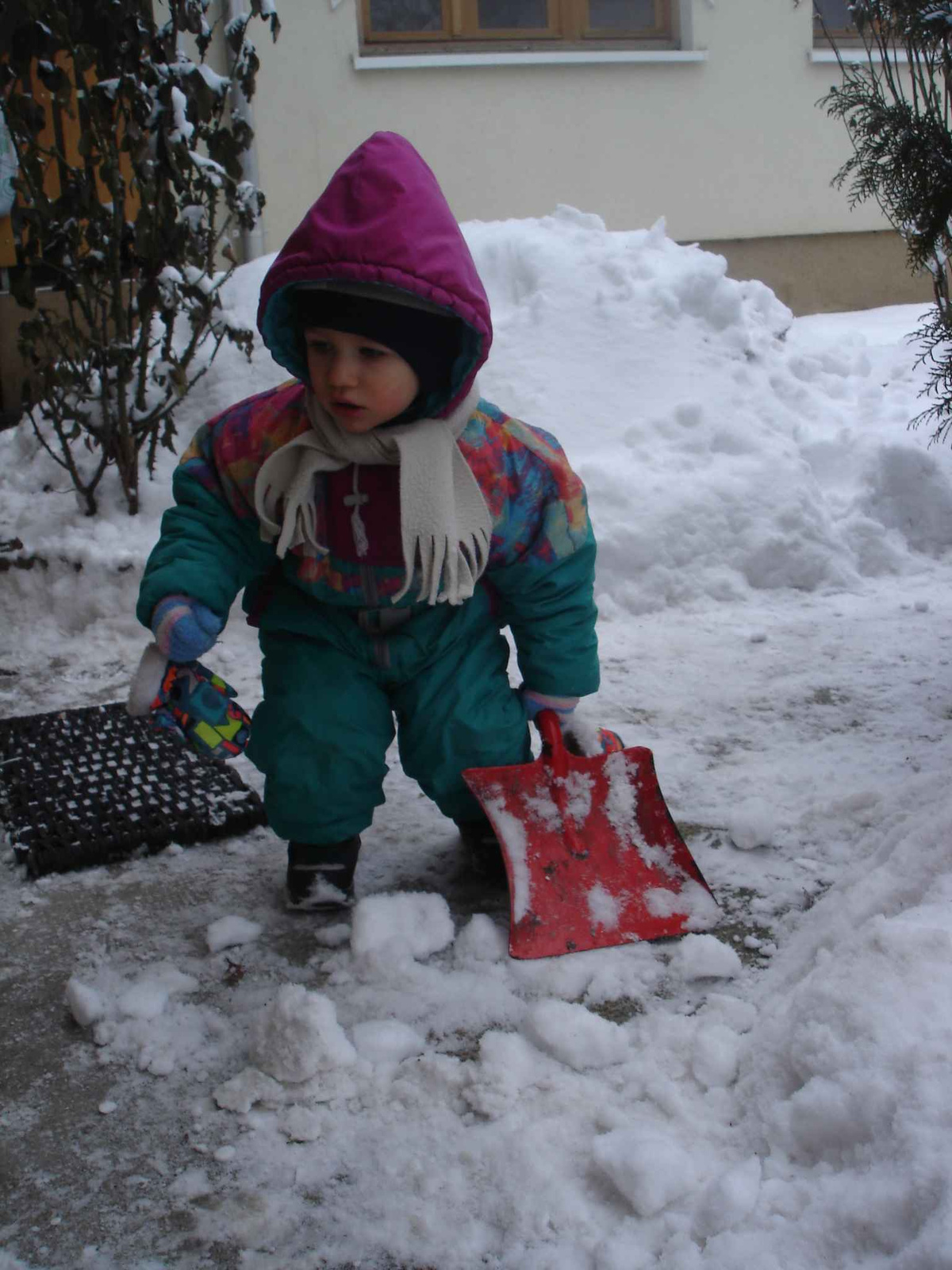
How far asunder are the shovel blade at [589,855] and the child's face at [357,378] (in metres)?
0.57

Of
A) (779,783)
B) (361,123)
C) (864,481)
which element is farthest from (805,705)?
(361,123)

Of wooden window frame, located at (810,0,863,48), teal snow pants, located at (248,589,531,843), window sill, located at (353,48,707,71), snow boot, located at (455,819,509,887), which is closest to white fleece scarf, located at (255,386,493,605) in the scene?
teal snow pants, located at (248,589,531,843)

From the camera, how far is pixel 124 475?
3412mm

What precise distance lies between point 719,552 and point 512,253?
1401 millimetres

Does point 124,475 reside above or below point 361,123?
below

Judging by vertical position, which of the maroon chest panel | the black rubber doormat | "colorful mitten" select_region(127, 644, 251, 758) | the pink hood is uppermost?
the pink hood

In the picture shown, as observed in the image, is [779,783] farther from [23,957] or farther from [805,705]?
[23,957]

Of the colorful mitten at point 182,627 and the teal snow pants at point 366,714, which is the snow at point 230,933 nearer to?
the teal snow pants at point 366,714

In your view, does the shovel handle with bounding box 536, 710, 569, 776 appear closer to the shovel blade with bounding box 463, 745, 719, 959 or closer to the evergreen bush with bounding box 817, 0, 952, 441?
the shovel blade with bounding box 463, 745, 719, 959

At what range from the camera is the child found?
5.43ft

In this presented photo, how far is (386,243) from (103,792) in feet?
3.92

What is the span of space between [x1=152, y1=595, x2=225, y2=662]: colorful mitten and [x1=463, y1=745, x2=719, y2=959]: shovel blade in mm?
460

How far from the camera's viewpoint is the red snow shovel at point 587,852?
175 centimetres

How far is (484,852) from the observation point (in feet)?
6.55
